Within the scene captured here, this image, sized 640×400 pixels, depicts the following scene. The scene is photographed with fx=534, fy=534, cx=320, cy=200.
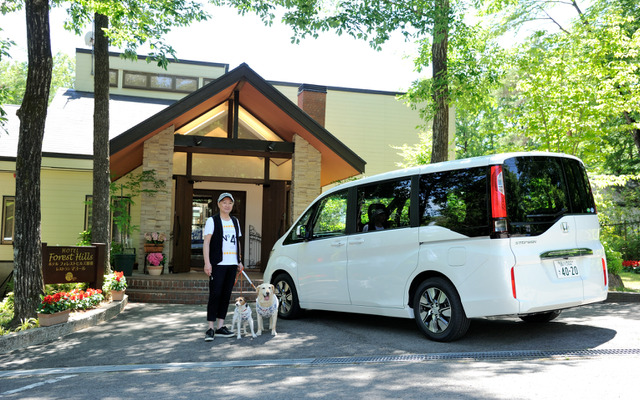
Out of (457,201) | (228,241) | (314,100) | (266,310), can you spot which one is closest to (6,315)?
(228,241)

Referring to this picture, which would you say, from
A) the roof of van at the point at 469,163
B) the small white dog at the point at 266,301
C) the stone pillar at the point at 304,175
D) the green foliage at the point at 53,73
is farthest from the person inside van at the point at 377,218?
the green foliage at the point at 53,73

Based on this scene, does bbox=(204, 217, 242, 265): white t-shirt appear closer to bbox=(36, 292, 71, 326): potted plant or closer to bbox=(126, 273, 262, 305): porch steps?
bbox=(36, 292, 71, 326): potted plant

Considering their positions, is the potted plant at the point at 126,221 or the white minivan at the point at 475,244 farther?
the potted plant at the point at 126,221

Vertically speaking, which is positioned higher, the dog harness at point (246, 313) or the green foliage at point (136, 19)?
the green foliage at point (136, 19)

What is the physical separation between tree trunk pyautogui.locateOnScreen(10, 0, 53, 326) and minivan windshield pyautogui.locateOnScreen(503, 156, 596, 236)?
649cm

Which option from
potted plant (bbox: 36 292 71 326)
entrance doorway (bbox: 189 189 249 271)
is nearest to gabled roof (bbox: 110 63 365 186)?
entrance doorway (bbox: 189 189 249 271)

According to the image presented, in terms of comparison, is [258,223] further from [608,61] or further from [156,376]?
[156,376]

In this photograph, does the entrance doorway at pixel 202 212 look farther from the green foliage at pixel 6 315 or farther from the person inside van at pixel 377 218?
the person inside van at pixel 377 218

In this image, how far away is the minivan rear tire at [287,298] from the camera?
832cm

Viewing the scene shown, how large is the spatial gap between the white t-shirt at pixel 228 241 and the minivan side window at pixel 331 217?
1.50 meters

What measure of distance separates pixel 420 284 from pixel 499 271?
110 centimetres

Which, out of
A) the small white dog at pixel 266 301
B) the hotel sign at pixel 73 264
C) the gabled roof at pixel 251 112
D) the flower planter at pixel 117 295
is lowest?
the flower planter at pixel 117 295

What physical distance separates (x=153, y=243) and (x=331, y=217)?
668cm

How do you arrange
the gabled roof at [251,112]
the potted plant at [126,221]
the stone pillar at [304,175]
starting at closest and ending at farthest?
1. the potted plant at [126,221]
2. the gabled roof at [251,112]
3. the stone pillar at [304,175]
